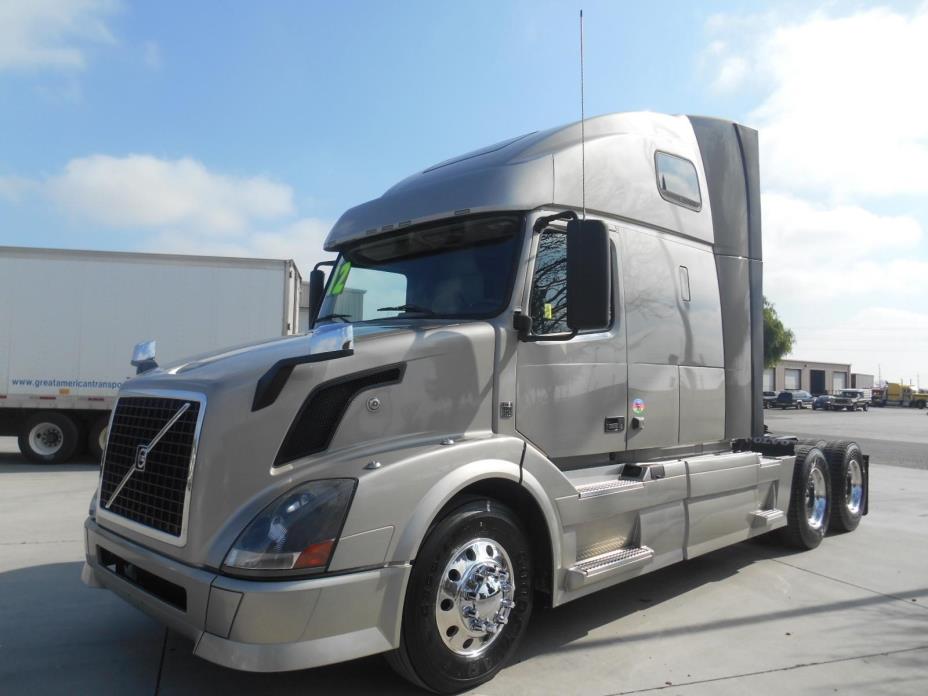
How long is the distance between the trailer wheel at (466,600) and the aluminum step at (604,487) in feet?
1.66

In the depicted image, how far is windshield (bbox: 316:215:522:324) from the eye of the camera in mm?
3859

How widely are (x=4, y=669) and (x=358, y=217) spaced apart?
3315mm

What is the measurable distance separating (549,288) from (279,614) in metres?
2.22

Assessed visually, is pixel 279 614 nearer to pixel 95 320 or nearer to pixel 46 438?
pixel 95 320

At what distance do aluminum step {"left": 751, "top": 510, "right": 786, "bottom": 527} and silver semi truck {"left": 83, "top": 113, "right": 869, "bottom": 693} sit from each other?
0.10ft

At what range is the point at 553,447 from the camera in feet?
13.0

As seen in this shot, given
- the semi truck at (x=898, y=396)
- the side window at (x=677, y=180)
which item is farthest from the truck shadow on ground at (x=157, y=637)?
the semi truck at (x=898, y=396)

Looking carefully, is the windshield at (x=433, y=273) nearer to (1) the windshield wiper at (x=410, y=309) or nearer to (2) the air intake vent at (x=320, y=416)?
(1) the windshield wiper at (x=410, y=309)

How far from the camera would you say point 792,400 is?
5191 centimetres

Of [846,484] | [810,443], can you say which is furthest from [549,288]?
[846,484]

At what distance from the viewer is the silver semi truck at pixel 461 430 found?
291cm

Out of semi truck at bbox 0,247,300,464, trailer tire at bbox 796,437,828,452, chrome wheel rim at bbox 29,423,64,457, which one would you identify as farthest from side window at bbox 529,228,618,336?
chrome wheel rim at bbox 29,423,64,457

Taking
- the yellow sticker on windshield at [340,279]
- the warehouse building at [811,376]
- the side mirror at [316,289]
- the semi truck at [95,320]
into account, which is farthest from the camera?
the warehouse building at [811,376]

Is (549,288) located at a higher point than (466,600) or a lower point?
higher
